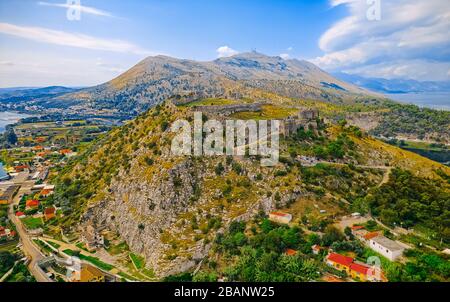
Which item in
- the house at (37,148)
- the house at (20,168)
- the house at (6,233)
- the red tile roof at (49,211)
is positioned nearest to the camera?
the house at (6,233)

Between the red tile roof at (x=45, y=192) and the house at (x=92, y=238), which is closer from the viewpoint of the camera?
the house at (x=92, y=238)

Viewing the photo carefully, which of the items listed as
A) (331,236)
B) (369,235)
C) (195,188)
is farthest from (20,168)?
(369,235)

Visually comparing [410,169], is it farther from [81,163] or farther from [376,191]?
[81,163]

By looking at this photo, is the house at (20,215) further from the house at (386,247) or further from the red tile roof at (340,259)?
the house at (386,247)

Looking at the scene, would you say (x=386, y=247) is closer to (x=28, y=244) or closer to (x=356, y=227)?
(x=356, y=227)

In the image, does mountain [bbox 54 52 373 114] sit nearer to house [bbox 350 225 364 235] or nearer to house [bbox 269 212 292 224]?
house [bbox 269 212 292 224]

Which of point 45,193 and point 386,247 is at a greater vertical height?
point 386,247

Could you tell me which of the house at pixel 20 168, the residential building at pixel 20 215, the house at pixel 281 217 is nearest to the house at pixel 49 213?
the residential building at pixel 20 215
